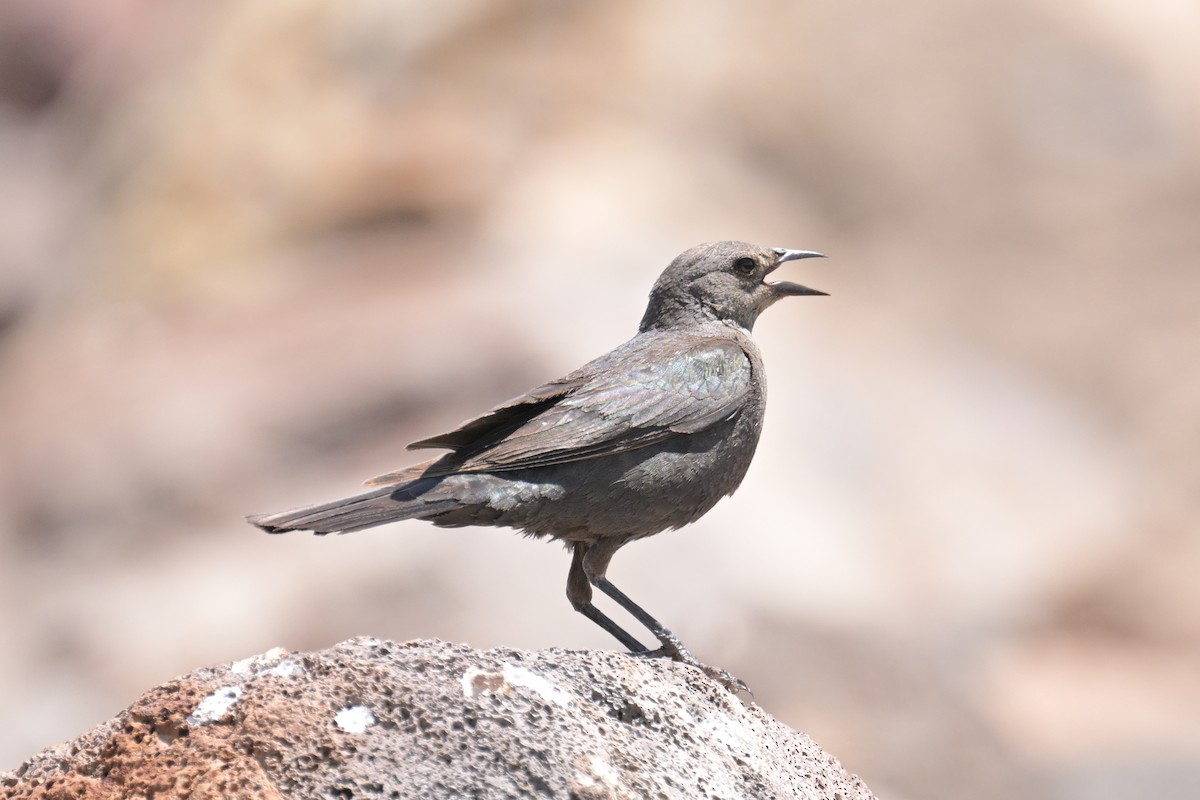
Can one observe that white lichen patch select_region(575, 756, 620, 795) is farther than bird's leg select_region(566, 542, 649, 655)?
No

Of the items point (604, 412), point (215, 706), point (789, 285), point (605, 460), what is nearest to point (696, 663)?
point (605, 460)

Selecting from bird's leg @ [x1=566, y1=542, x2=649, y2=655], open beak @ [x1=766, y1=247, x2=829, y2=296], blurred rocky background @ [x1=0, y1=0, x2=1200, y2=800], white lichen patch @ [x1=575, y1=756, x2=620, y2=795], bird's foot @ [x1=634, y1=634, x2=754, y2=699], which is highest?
blurred rocky background @ [x1=0, y1=0, x2=1200, y2=800]

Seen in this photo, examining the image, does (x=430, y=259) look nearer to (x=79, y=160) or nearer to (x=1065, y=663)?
(x=79, y=160)

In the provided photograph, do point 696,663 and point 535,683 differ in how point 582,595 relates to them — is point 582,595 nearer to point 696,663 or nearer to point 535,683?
point 696,663

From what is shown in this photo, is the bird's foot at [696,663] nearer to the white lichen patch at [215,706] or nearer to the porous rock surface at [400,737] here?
the porous rock surface at [400,737]

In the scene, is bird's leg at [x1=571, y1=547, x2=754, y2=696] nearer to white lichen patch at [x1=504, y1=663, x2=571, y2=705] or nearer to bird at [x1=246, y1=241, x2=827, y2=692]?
bird at [x1=246, y1=241, x2=827, y2=692]

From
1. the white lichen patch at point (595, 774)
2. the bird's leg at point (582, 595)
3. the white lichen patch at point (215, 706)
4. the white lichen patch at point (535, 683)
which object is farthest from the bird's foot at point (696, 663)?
the white lichen patch at point (215, 706)

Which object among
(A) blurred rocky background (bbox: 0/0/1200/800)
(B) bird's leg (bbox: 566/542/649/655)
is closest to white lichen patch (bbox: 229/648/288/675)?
(B) bird's leg (bbox: 566/542/649/655)
